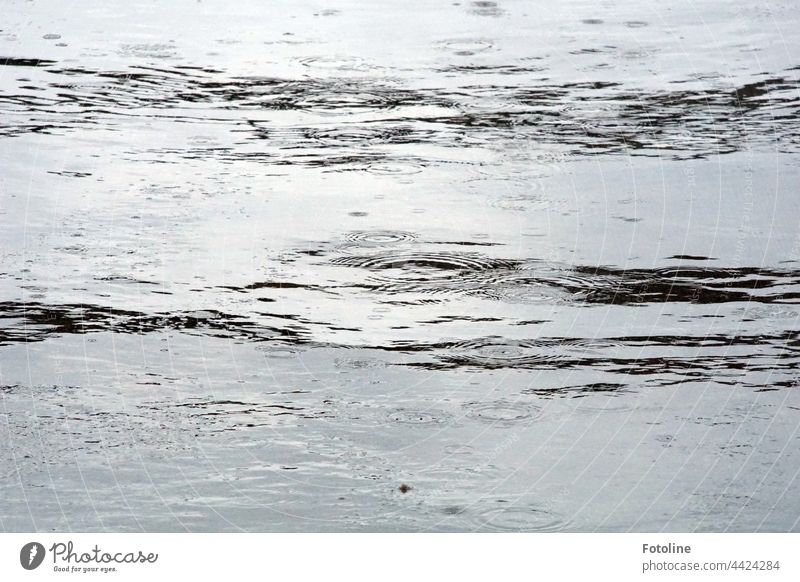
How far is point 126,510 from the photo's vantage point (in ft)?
12.7

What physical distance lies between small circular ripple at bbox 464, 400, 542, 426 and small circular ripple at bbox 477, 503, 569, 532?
22.1 inches

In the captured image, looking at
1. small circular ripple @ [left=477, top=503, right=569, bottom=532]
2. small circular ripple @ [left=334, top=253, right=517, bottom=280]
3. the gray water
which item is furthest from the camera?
small circular ripple @ [left=334, top=253, right=517, bottom=280]

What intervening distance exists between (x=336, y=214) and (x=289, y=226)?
0.81 feet

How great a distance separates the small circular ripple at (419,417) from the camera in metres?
4.47

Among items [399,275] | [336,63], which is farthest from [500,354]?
[336,63]

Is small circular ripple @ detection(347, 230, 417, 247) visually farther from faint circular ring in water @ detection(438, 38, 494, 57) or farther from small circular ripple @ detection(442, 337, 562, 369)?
faint circular ring in water @ detection(438, 38, 494, 57)

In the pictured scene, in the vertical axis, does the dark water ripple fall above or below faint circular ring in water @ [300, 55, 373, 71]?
below

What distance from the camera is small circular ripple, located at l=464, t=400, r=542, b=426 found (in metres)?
4.49

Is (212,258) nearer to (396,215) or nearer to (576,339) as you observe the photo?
(396,215)

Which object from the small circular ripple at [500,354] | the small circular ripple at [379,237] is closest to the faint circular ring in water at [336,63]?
the small circular ripple at [379,237]

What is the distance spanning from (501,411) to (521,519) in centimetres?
73

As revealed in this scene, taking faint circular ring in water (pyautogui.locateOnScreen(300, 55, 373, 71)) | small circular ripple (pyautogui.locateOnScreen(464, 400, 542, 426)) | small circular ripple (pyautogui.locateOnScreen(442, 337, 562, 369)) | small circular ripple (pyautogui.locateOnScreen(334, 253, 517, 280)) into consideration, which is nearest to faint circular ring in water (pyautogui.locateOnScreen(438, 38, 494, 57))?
faint circular ring in water (pyautogui.locateOnScreen(300, 55, 373, 71))

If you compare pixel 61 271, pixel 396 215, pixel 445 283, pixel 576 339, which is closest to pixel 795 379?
pixel 576 339

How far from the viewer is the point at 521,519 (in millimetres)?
3875
